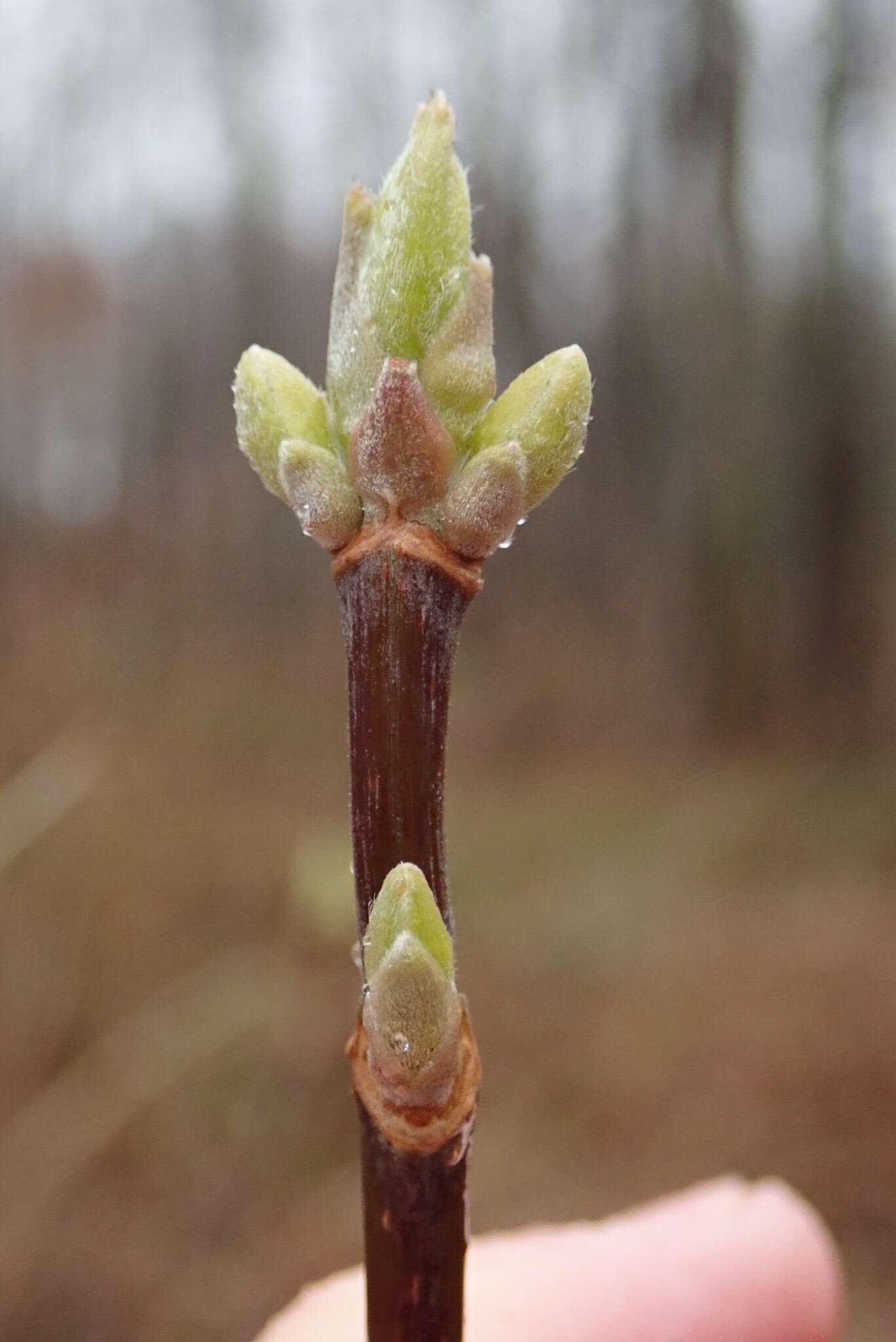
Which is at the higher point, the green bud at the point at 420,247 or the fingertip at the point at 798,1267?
the green bud at the point at 420,247

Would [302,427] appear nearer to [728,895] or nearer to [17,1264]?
[17,1264]

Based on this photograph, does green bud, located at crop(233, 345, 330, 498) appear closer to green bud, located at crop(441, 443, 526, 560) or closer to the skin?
green bud, located at crop(441, 443, 526, 560)

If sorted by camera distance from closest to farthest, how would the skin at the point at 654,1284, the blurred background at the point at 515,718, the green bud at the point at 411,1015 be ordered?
the green bud at the point at 411,1015 → the skin at the point at 654,1284 → the blurred background at the point at 515,718

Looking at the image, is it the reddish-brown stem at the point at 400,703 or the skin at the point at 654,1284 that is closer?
the reddish-brown stem at the point at 400,703

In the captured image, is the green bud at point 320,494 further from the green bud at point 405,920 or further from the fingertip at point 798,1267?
the fingertip at point 798,1267

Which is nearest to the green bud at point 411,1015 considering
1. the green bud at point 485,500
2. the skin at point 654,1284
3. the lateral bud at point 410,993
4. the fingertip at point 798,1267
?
the lateral bud at point 410,993

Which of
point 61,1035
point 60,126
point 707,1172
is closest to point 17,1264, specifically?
point 61,1035

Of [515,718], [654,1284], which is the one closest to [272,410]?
[654,1284]

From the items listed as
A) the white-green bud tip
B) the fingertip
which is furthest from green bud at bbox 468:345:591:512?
the fingertip
